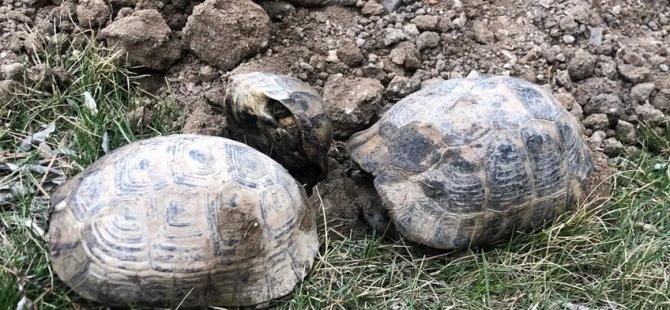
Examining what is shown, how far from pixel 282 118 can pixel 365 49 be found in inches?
37.0

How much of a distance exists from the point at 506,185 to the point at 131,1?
215cm

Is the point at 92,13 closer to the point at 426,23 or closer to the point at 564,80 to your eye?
the point at 426,23

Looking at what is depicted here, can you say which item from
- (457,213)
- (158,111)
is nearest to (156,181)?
(158,111)

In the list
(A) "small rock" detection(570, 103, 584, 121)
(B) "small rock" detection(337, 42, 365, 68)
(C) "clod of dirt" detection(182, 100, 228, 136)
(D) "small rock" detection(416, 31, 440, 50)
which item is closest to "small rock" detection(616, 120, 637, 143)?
(A) "small rock" detection(570, 103, 584, 121)

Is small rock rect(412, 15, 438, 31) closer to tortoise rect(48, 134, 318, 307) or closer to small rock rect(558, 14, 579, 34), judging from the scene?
small rock rect(558, 14, 579, 34)

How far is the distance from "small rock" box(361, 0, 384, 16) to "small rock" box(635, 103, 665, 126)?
4.92 ft

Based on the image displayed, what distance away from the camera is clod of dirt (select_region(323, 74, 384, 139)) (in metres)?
3.62

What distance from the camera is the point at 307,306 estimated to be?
9.70 ft

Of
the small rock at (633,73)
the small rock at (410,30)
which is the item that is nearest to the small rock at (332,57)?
the small rock at (410,30)

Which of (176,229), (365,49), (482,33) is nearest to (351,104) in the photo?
(365,49)

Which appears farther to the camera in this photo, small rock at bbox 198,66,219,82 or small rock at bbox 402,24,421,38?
small rock at bbox 402,24,421,38

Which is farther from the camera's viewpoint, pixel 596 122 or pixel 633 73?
pixel 633 73

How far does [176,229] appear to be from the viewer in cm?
271

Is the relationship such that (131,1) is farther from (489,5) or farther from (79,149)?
(489,5)
